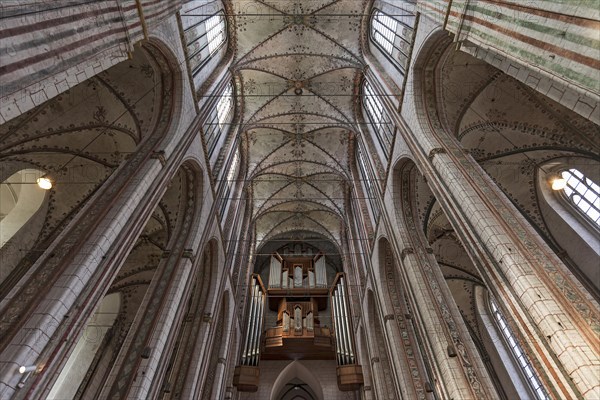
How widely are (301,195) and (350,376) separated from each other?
10274 mm

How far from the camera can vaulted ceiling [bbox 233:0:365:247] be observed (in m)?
15.3

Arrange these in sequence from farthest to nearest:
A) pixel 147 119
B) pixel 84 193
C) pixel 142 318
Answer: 1. pixel 84 193
2. pixel 147 119
3. pixel 142 318

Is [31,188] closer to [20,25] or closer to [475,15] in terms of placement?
[20,25]

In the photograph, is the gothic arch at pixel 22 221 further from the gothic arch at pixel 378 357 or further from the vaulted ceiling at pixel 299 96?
the gothic arch at pixel 378 357

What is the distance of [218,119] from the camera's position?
14781 mm

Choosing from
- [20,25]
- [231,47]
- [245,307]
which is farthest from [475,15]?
[245,307]

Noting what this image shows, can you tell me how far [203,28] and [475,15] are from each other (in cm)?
919

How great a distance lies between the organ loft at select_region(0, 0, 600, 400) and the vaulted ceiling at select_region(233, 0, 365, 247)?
0.32ft

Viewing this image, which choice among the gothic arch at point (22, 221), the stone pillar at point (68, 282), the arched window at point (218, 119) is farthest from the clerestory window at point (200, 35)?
the gothic arch at point (22, 221)

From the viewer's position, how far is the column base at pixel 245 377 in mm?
15248

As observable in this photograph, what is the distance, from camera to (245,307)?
62.5 feet

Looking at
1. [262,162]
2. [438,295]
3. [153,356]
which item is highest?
[262,162]

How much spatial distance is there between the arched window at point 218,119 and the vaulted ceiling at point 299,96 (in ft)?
3.13

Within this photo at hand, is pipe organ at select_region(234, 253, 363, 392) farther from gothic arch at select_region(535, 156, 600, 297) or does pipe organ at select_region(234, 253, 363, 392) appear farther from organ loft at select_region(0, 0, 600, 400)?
gothic arch at select_region(535, 156, 600, 297)
